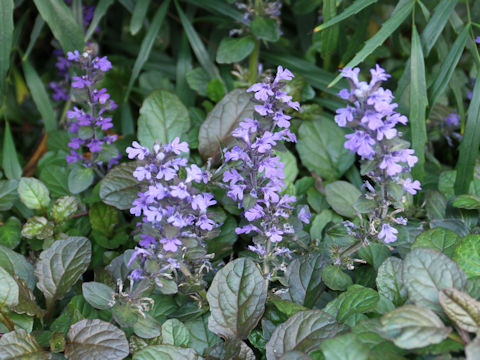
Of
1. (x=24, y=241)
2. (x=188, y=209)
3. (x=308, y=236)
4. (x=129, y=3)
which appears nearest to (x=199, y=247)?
(x=188, y=209)

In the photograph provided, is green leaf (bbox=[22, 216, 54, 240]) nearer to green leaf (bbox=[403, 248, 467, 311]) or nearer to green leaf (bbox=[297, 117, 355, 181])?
green leaf (bbox=[297, 117, 355, 181])

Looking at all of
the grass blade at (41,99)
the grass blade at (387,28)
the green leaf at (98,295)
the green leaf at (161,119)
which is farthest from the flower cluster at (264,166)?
the grass blade at (41,99)

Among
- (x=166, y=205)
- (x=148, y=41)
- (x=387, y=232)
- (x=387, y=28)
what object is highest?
(x=387, y=28)

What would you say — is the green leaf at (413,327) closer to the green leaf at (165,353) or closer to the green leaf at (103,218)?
the green leaf at (165,353)

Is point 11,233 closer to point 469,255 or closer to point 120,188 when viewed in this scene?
point 120,188

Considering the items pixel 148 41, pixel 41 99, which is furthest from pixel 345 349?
pixel 41 99

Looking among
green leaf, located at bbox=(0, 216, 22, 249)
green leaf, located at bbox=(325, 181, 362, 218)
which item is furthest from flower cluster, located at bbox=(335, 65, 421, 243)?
green leaf, located at bbox=(0, 216, 22, 249)
